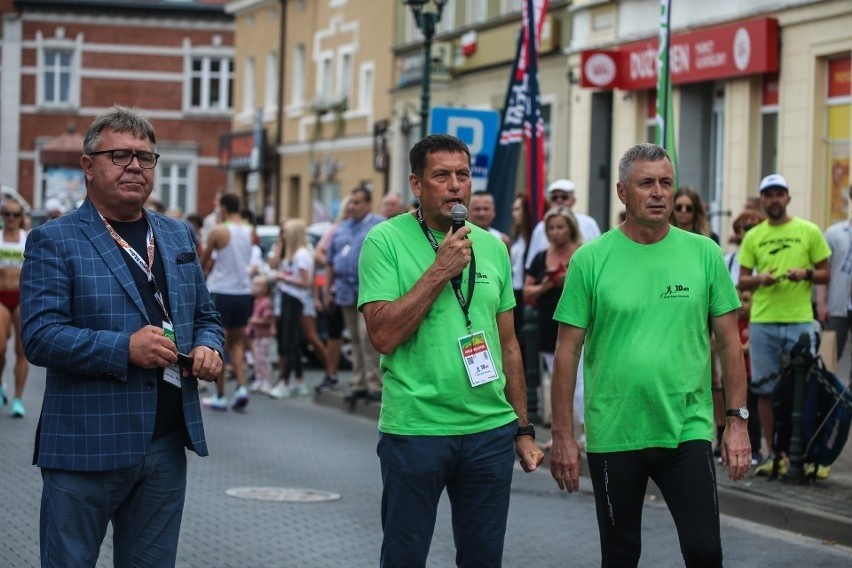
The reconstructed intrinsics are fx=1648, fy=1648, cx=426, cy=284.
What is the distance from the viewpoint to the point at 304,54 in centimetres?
4272

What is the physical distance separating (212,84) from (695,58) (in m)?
39.4

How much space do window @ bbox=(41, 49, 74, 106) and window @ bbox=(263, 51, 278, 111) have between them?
57.7 ft

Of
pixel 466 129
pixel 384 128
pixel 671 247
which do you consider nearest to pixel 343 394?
pixel 466 129

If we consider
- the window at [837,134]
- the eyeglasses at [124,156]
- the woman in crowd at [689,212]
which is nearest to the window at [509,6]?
the window at [837,134]

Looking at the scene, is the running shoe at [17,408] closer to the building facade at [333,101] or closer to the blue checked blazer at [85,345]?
the blue checked blazer at [85,345]

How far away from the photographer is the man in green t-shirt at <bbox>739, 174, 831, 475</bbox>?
11148 millimetres

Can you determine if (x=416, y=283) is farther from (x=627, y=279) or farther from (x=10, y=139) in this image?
(x=10, y=139)

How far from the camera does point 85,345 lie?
4.96 m

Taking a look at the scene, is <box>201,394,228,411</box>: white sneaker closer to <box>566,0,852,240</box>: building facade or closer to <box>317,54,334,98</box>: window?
<box>566,0,852,240</box>: building facade

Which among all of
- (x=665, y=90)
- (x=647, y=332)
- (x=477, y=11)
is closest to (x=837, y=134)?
(x=665, y=90)

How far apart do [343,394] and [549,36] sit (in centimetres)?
1188

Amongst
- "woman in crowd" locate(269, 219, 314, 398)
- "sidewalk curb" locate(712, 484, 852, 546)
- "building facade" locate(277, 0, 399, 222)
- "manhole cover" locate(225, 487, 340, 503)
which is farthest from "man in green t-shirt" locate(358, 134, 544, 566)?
"building facade" locate(277, 0, 399, 222)

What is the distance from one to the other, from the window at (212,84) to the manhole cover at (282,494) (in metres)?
50.0

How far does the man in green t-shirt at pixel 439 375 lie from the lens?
5.45 meters
